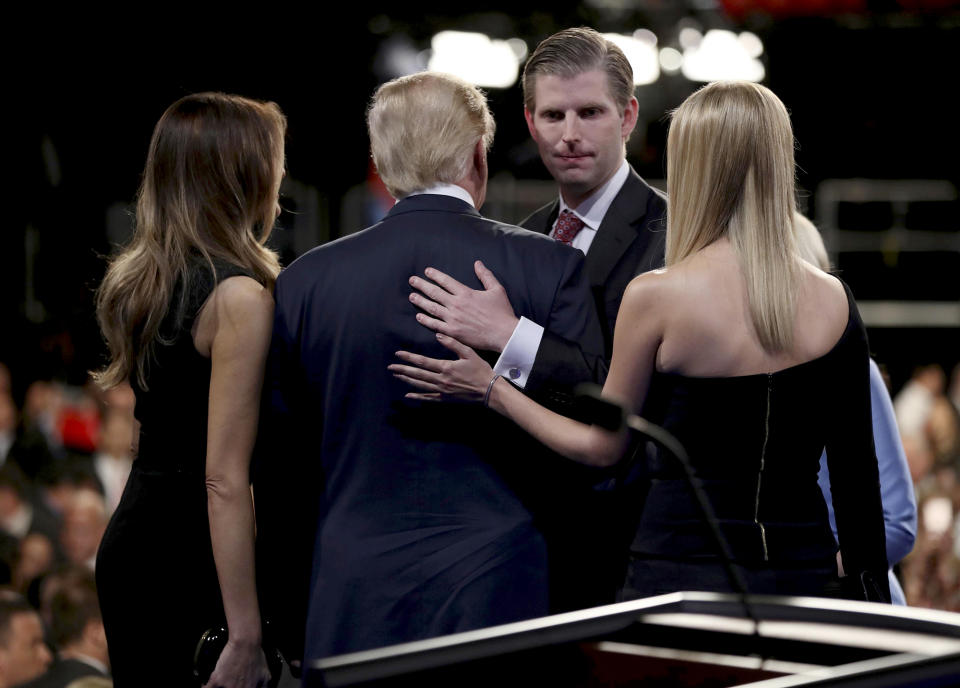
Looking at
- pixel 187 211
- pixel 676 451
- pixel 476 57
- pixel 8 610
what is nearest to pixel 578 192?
pixel 187 211

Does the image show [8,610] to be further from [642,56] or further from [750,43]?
[750,43]

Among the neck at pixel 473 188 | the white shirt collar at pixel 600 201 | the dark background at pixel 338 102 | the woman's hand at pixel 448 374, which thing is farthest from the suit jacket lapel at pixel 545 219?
the dark background at pixel 338 102

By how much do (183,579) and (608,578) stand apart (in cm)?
79

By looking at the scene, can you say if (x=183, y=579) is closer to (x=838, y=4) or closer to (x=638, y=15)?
(x=638, y=15)

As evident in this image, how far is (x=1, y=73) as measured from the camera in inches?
370

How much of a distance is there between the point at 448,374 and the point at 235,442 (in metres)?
0.39

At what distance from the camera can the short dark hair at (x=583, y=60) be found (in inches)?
106

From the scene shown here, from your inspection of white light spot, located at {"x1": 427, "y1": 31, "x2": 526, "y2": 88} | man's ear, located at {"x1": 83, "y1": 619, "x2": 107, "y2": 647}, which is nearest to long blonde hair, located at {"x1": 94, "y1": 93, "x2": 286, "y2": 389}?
man's ear, located at {"x1": 83, "y1": 619, "x2": 107, "y2": 647}

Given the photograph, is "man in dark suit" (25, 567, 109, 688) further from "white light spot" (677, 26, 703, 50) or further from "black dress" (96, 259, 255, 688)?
"white light spot" (677, 26, 703, 50)

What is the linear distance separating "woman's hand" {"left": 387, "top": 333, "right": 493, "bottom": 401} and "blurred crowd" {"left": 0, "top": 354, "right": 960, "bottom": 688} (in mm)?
3099

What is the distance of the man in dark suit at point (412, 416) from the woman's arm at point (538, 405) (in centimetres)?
5

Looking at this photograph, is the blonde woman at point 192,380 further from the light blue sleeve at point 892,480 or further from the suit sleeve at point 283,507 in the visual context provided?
the light blue sleeve at point 892,480

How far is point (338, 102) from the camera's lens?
35.4ft

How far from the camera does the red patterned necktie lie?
2703mm
